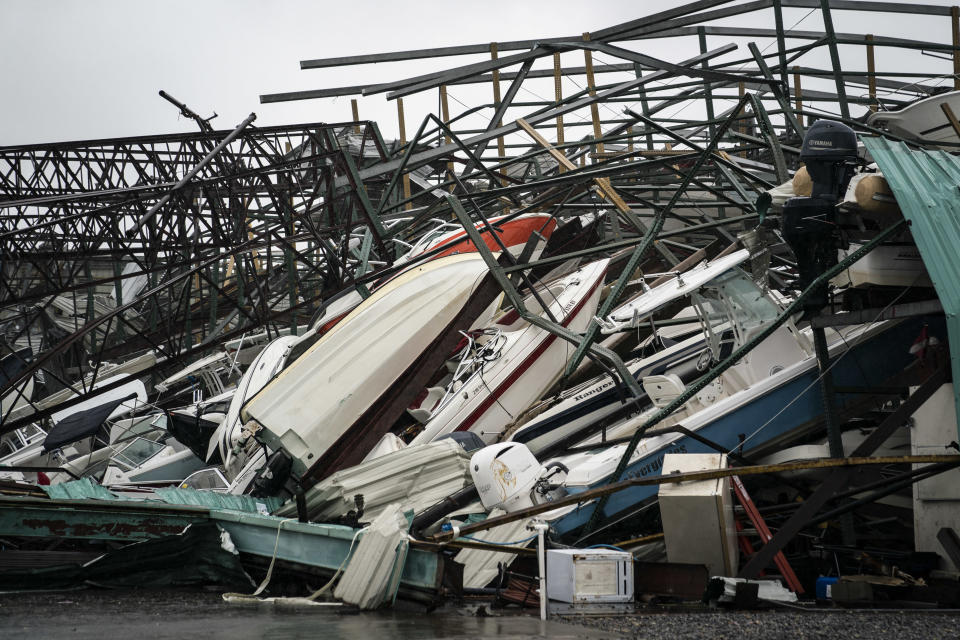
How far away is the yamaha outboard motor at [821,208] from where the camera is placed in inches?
304

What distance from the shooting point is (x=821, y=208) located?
770 cm

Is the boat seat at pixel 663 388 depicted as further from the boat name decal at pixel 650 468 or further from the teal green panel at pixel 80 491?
the teal green panel at pixel 80 491

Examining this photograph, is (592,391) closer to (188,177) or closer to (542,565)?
(542,565)

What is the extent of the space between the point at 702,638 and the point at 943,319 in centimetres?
453

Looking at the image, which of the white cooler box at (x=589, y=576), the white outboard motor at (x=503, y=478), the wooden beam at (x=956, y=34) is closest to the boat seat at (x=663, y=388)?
the white outboard motor at (x=503, y=478)

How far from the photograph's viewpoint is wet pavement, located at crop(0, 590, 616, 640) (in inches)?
224

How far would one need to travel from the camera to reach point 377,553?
7117mm

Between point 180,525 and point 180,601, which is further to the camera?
point 180,525

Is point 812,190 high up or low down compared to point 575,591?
up

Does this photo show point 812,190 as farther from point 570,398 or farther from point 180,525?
point 180,525

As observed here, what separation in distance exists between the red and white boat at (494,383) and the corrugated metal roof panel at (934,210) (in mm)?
5288

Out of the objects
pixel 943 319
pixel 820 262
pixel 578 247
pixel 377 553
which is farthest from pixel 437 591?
pixel 578 247

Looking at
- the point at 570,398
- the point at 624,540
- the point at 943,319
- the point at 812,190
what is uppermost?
the point at 812,190

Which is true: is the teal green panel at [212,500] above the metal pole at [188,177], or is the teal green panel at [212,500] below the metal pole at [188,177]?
below
